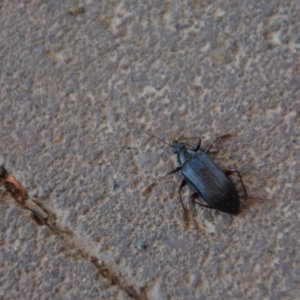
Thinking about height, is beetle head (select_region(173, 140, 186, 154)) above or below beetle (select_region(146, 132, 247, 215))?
above

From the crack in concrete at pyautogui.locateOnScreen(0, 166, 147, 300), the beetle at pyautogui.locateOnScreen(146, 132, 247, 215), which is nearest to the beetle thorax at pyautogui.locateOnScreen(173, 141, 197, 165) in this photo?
the beetle at pyautogui.locateOnScreen(146, 132, 247, 215)

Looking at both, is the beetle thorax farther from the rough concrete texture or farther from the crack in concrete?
the crack in concrete

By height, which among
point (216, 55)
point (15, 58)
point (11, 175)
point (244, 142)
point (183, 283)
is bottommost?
point (183, 283)

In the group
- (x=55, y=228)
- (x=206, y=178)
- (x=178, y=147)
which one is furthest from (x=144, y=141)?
(x=55, y=228)

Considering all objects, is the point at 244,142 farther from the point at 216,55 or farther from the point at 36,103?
the point at 36,103

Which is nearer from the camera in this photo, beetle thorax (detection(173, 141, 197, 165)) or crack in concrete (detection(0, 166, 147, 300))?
crack in concrete (detection(0, 166, 147, 300))

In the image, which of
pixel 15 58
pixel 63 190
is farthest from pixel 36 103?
pixel 63 190

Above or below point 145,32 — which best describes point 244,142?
below
